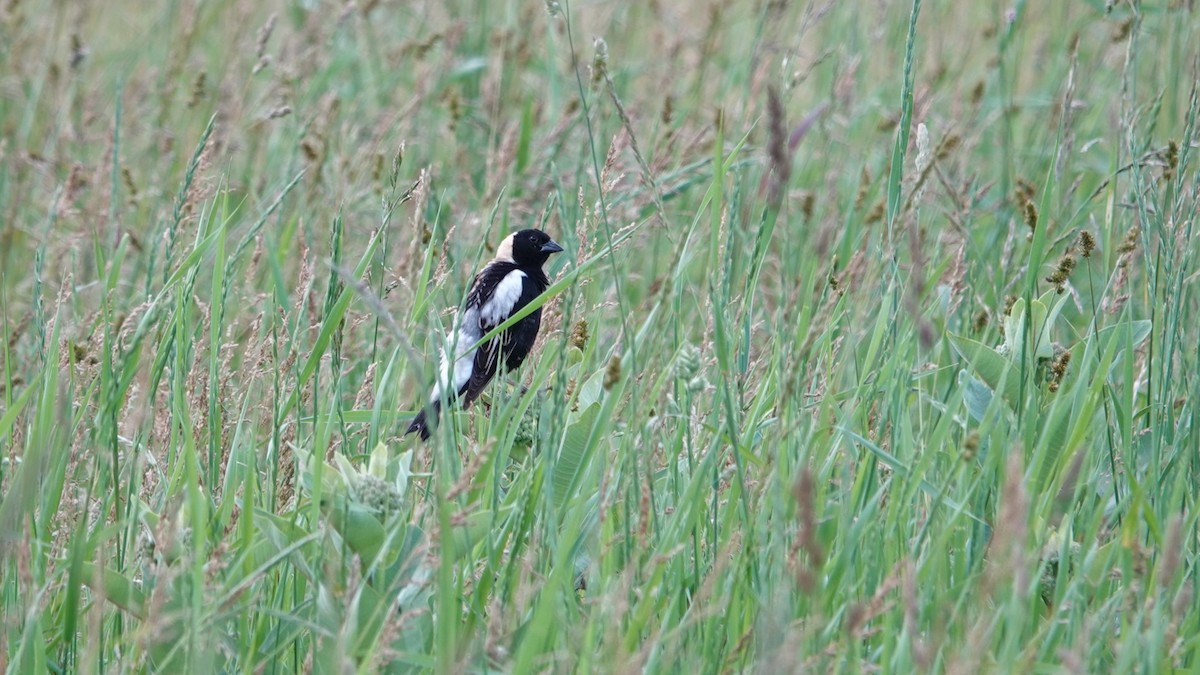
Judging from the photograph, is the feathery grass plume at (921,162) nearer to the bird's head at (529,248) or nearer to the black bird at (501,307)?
the black bird at (501,307)

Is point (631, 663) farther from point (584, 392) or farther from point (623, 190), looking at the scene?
point (623, 190)

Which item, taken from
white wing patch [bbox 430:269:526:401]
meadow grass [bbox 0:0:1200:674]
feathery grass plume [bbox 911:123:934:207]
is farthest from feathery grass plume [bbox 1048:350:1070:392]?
white wing patch [bbox 430:269:526:401]

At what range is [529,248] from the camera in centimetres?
485

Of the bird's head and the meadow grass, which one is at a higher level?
the meadow grass

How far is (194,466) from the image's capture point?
203cm

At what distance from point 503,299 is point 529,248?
46cm

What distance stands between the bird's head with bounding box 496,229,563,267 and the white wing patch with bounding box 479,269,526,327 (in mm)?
145

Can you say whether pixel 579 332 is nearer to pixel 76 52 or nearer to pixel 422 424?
pixel 422 424

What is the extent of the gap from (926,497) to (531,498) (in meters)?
0.72

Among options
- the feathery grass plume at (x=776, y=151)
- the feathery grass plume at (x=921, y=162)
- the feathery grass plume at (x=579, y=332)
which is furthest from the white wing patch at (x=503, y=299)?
the feathery grass plume at (x=776, y=151)

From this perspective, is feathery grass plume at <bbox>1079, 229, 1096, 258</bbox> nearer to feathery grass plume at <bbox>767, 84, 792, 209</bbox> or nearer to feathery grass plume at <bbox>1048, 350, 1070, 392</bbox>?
feathery grass plume at <bbox>1048, 350, 1070, 392</bbox>

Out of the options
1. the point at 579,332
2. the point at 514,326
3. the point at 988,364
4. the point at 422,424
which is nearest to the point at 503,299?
the point at 514,326

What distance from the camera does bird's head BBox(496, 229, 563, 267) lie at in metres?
4.64

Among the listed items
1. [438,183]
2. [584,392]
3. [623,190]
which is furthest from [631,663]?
[438,183]
